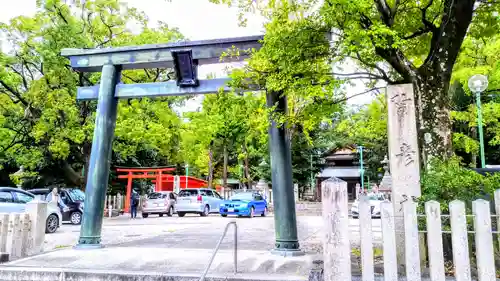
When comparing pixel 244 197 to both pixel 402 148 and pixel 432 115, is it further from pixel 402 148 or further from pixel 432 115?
pixel 402 148

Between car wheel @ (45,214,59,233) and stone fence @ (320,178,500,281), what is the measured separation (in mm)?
11472

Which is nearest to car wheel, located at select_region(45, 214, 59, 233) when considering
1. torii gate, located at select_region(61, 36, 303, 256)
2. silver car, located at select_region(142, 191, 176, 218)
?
torii gate, located at select_region(61, 36, 303, 256)

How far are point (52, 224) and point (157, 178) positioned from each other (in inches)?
500

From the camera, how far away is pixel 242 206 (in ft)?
67.2

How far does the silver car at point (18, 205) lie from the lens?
12.0 meters

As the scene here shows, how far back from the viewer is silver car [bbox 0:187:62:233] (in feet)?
39.4

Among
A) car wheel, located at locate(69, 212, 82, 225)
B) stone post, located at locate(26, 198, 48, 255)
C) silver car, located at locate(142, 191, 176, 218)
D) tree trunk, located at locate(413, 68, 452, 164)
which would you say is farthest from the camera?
silver car, located at locate(142, 191, 176, 218)

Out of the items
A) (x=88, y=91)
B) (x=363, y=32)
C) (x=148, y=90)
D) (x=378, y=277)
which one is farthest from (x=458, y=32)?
(x=88, y=91)

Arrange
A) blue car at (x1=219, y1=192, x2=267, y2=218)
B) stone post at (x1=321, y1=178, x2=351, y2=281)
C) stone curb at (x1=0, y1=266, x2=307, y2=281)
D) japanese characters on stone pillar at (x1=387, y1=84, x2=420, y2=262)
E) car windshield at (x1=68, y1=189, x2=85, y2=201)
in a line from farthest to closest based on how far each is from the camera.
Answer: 1. blue car at (x1=219, y1=192, x2=267, y2=218)
2. car windshield at (x1=68, y1=189, x2=85, y2=201)
3. japanese characters on stone pillar at (x1=387, y1=84, x2=420, y2=262)
4. stone curb at (x1=0, y1=266, x2=307, y2=281)
5. stone post at (x1=321, y1=178, x2=351, y2=281)

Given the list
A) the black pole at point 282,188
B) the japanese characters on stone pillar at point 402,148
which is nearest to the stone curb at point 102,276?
the black pole at point 282,188

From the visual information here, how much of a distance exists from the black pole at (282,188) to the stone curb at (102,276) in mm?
1829

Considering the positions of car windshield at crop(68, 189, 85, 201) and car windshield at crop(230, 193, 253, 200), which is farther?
car windshield at crop(230, 193, 253, 200)

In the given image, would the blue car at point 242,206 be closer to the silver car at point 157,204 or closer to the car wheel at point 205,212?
the car wheel at point 205,212

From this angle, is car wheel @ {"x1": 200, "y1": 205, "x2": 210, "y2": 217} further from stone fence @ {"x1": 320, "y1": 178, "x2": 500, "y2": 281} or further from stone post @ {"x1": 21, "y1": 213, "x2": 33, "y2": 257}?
stone fence @ {"x1": 320, "y1": 178, "x2": 500, "y2": 281}
